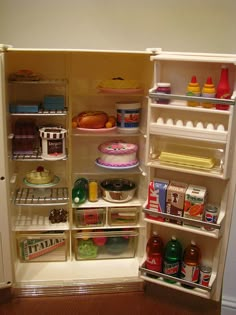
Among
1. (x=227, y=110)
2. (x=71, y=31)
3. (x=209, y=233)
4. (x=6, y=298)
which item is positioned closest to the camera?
(x=227, y=110)

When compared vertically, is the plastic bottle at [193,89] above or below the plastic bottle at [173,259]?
above

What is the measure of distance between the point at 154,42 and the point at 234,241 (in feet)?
4.68

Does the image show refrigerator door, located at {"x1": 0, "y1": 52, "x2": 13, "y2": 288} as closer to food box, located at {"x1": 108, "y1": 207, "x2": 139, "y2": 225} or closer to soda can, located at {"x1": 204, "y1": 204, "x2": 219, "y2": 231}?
food box, located at {"x1": 108, "y1": 207, "x2": 139, "y2": 225}

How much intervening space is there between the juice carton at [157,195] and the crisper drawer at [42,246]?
69 cm

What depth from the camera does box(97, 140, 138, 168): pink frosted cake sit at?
2.08 meters

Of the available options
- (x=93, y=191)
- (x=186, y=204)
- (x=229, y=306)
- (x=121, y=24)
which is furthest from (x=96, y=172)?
(x=229, y=306)

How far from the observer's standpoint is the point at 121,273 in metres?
2.12

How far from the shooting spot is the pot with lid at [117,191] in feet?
7.20

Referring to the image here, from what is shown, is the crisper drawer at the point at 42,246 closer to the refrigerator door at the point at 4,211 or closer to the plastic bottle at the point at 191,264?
the refrigerator door at the point at 4,211

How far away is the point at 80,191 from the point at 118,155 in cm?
34

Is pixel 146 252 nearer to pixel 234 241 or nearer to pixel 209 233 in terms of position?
pixel 209 233

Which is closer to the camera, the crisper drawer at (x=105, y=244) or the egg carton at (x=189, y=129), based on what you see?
the egg carton at (x=189, y=129)

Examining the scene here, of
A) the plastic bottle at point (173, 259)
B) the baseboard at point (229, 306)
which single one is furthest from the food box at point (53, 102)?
the baseboard at point (229, 306)

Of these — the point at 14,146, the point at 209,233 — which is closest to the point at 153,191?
the point at 209,233
